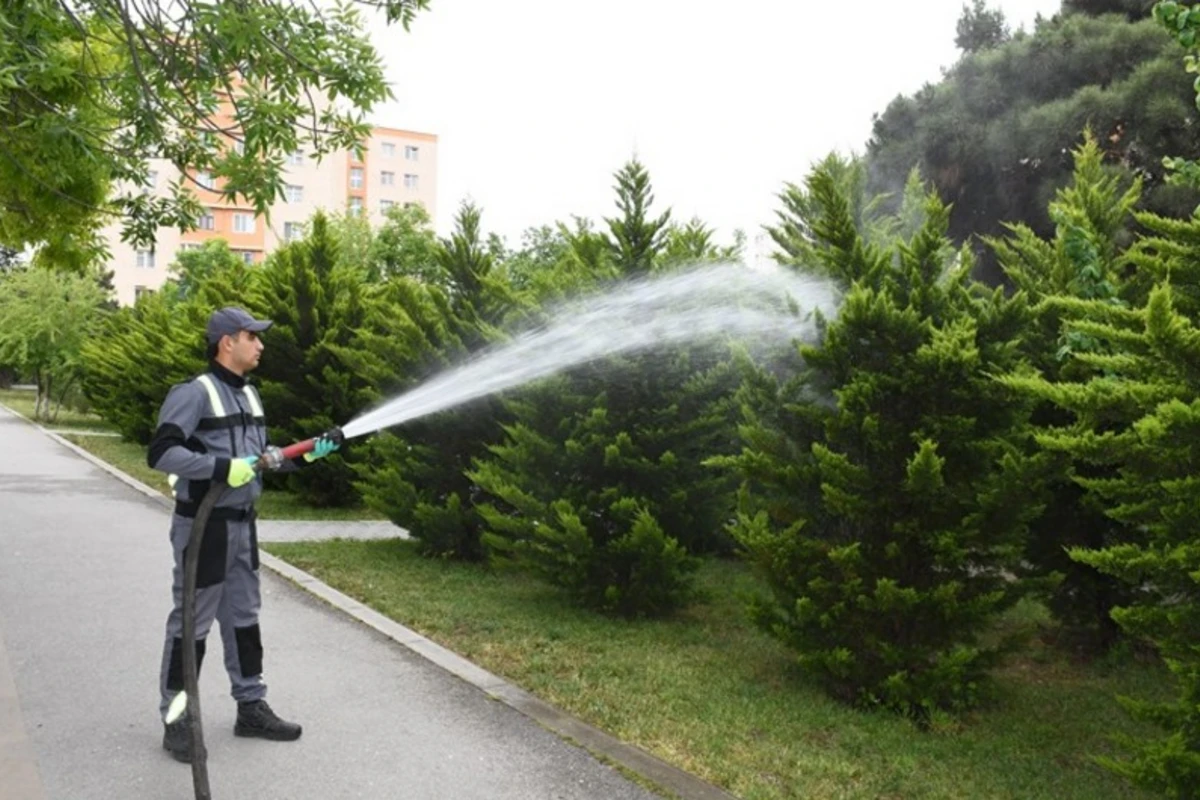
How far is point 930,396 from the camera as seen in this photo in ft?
17.9

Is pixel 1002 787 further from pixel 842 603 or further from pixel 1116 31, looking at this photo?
pixel 1116 31

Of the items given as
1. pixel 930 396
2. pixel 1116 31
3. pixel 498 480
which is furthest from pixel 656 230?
pixel 1116 31

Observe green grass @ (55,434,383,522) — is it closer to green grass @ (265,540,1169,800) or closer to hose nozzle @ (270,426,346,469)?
green grass @ (265,540,1169,800)

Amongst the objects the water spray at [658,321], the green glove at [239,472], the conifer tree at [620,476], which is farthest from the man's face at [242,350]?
the conifer tree at [620,476]

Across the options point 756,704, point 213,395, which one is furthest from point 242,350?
point 756,704

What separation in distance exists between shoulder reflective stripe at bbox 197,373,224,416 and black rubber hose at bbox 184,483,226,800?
0.39m

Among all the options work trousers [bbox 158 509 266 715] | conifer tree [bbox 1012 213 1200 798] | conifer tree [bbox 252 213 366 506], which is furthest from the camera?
conifer tree [bbox 252 213 366 506]

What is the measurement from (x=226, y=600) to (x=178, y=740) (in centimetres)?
65

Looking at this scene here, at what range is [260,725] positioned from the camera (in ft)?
15.8

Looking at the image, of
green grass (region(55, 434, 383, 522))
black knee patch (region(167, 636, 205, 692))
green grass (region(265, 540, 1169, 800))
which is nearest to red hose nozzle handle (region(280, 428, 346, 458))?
black knee patch (region(167, 636, 205, 692))

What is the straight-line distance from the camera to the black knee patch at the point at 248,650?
4777 mm

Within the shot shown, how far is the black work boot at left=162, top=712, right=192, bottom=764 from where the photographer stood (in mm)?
4477

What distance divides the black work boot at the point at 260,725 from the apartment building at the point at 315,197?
6100 centimetres

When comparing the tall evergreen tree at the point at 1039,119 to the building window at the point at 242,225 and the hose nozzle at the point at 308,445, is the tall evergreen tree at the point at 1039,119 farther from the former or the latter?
the building window at the point at 242,225
